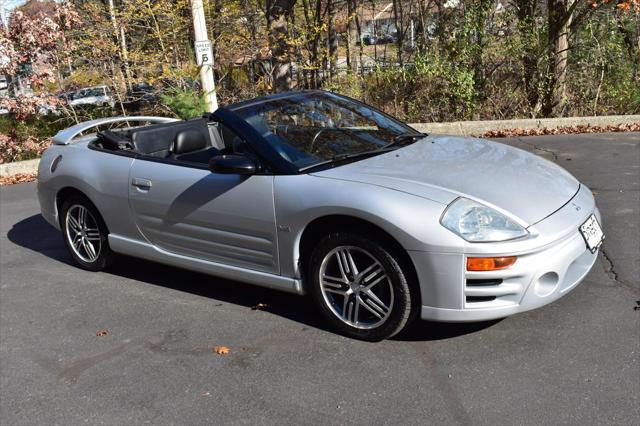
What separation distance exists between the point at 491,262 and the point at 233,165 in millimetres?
1621

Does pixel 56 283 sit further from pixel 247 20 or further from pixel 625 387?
pixel 247 20

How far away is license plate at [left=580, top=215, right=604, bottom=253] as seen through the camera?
354cm

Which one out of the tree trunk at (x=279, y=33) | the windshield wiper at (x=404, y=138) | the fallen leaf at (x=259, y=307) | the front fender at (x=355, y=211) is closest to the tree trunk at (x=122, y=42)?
the tree trunk at (x=279, y=33)

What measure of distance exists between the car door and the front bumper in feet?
3.43

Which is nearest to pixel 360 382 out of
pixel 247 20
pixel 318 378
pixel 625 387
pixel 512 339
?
pixel 318 378

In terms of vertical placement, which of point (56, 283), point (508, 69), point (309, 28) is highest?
point (309, 28)

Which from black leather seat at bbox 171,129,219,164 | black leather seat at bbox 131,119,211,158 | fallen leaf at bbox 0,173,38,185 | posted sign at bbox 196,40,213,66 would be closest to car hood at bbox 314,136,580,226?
black leather seat at bbox 171,129,219,164

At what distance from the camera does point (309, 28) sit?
493 inches

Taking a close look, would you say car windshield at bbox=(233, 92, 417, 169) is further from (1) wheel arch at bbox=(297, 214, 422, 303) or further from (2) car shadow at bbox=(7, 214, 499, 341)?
(2) car shadow at bbox=(7, 214, 499, 341)

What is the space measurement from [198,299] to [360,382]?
1726 mm

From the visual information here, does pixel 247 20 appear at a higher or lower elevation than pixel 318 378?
higher

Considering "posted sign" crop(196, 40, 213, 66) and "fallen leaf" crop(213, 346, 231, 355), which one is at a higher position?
"posted sign" crop(196, 40, 213, 66)

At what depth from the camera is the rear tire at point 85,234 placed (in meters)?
5.15

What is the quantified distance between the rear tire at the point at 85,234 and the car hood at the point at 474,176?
7.48 feet
